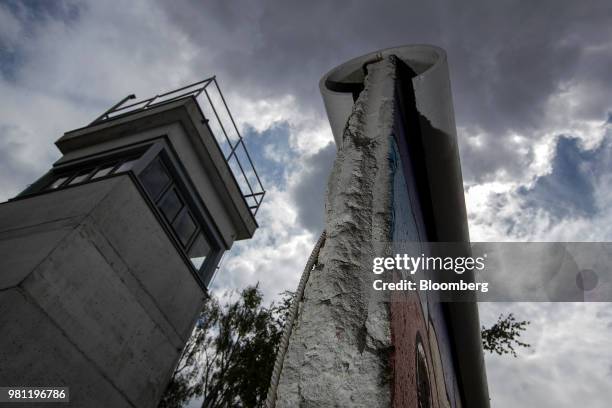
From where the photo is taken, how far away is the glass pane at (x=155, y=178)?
5980mm

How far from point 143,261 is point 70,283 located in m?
1.22

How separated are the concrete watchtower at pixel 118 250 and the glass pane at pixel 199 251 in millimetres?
22

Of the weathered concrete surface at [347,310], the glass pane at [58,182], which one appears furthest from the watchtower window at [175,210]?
the weathered concrete surface at [347,310]

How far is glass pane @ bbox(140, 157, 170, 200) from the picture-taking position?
598cm

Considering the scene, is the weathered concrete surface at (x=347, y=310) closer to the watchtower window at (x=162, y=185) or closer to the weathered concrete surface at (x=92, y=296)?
the weathered concrete surface at (x=92, y=296)

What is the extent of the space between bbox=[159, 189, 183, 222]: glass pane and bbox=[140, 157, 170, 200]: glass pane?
18cm

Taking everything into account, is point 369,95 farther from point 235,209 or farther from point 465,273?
point 235,209

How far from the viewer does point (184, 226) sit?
678cm

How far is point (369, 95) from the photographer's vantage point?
83.4 inches

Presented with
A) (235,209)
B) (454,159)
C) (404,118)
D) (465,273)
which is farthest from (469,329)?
(235,209)

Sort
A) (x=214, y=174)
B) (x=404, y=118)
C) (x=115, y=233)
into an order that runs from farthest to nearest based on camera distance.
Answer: (x=214, y=174) < (x=115, y=233) < (x=404, y=118)

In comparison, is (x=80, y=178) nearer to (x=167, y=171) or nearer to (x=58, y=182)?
(x=58, y=182)

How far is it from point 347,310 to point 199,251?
6525mm

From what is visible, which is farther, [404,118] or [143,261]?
[143,261]
